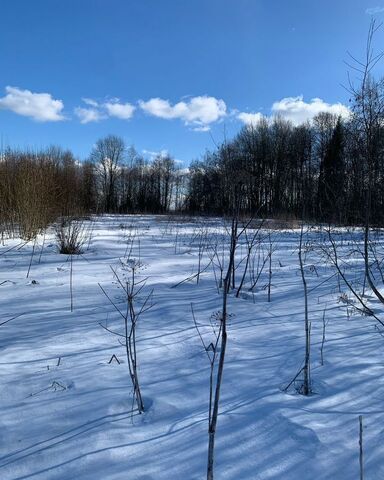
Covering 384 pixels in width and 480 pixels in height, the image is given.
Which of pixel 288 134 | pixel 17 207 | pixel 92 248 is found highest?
pixel 288 134

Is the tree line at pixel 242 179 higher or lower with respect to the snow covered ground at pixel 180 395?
higher

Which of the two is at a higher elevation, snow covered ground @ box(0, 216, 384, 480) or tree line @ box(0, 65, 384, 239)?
tree line @ box(0, 65, 384, 239)

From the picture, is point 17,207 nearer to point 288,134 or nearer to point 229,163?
point 229,163

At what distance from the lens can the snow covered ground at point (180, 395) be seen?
4.99 feet

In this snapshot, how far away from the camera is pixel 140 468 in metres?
1.48

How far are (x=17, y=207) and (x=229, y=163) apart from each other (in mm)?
6519

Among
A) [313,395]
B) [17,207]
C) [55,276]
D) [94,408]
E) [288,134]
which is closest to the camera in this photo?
[94,408]

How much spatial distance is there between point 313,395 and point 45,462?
1.38 m

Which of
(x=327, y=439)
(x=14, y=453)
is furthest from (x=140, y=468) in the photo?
(x=327, y=439)

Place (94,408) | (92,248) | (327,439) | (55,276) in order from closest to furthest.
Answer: (327,439), (94,408), (55,276), (92,248)

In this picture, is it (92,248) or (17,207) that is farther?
→ (17,207)

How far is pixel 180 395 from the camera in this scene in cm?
203

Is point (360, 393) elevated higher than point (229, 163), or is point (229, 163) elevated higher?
point (229, 163)

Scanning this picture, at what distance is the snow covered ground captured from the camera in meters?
1.52
